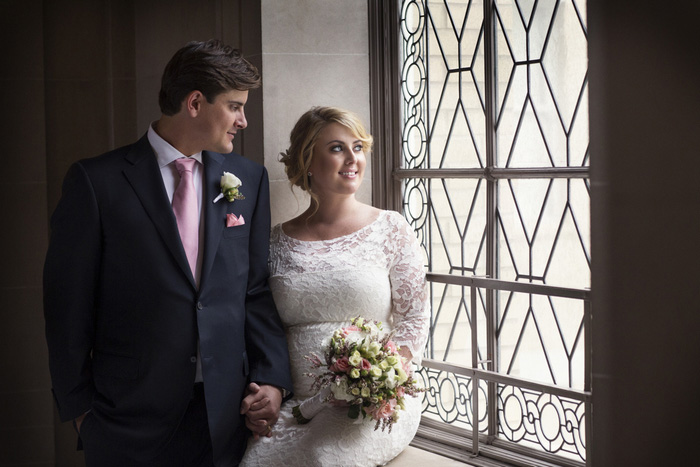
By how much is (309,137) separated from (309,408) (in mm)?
1119

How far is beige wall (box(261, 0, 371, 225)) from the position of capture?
3170mm

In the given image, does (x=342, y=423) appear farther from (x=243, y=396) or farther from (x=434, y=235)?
(x=434, y=235)

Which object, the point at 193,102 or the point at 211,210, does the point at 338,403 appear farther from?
the point at 193,102

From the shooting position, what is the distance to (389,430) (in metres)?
2.42

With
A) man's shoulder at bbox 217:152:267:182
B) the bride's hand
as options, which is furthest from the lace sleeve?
man's shoulder at bbox 217:152:267:182

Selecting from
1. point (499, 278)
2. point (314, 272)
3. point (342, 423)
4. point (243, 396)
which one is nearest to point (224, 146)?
point (314, 272)

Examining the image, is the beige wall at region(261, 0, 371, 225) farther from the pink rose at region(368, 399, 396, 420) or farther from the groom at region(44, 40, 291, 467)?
the pink rose at region(368, 399, 396, 420)

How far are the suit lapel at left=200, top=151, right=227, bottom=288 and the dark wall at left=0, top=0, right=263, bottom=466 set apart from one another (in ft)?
4.66

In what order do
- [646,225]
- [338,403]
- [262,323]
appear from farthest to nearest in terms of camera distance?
1. [262,323]
2. [338,403]
3. [646,225]

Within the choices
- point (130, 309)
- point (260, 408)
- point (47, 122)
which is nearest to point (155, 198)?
point (130, 309)

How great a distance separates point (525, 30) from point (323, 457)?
73.7 inches

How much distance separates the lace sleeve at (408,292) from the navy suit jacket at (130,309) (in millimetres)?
734

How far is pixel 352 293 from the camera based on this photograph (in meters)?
2.67

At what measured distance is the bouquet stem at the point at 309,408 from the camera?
99.0 inches
